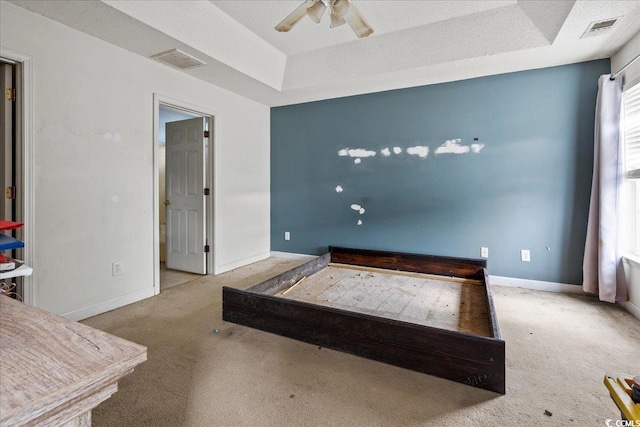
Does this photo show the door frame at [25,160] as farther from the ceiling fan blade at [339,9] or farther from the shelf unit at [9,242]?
the ceiling fan blade at [339,9]

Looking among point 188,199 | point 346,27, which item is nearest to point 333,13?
point 346,27

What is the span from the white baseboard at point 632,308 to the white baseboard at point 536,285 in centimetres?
43

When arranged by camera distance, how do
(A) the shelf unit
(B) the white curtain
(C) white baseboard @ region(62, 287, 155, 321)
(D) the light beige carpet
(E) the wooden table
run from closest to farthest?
(E) the wooden table → (A) the shelf unit → (D) the light beige carpet → (C) white baseboard @ region(62, 287, 155, 321) → (B) the white curtain

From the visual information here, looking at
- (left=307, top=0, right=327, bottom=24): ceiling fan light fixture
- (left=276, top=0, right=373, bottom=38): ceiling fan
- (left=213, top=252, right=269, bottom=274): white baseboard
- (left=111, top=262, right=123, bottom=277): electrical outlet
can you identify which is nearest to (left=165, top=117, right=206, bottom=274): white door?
(left=213, top=252, right=269, bottom=274): white baseboard

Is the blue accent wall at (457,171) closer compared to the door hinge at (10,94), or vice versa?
the door hinge at (10,94)

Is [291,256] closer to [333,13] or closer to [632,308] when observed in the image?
[333,13]

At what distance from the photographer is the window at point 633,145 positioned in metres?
2.67

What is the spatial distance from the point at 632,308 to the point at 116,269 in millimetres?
4435

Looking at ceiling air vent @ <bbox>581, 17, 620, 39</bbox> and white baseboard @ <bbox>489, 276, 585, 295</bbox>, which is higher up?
ceiling air vent @ <bbox>581, 17, 620, 39</bbox>

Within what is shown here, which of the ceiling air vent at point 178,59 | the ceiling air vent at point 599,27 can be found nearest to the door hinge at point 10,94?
the ceiling air vent at point 178,59

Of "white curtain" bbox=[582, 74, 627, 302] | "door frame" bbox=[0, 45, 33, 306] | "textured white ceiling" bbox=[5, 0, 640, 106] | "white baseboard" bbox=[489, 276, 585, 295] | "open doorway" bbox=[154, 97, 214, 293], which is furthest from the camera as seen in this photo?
"open doorway" bbox=[154, 97, 214, 293]

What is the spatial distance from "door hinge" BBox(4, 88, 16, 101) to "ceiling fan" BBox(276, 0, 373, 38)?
1.91m

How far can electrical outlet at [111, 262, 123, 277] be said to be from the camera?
281 cm

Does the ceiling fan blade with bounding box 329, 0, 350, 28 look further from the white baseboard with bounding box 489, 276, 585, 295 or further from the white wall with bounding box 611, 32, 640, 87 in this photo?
the white baseboard with bounding box 489, 276, 585, 295
